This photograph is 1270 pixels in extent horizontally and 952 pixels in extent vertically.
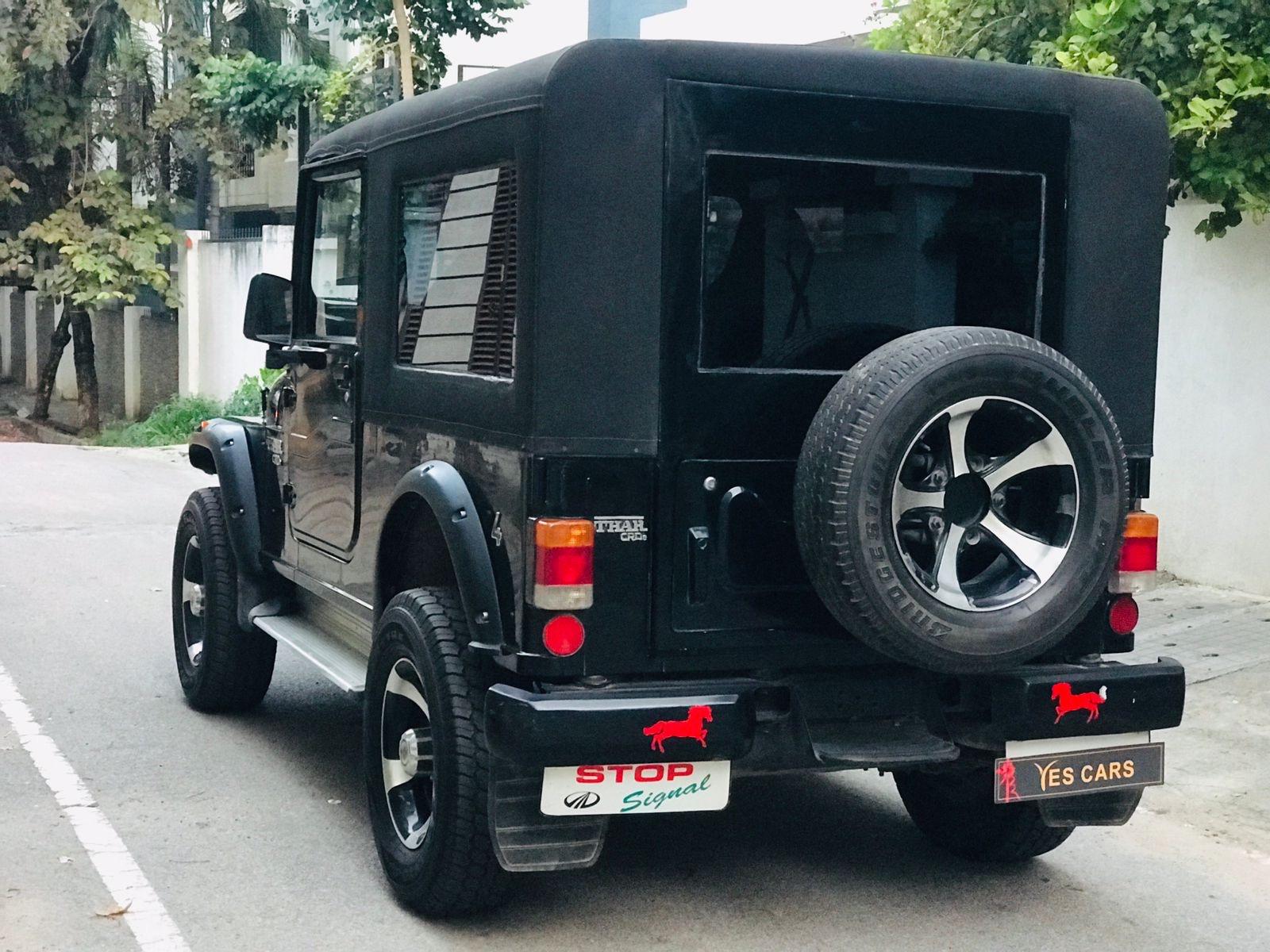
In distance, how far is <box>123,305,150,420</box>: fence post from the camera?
24.9 m

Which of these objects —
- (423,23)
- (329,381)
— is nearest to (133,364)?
(423,23)

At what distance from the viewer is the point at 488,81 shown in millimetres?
4617

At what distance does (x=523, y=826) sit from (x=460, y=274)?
63.0 inches

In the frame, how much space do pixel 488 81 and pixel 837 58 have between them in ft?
3.09

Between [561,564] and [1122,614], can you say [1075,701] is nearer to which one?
[1122,614]

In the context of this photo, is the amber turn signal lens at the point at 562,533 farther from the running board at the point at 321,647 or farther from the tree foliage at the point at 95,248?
the tree foliage at the point at 95,248

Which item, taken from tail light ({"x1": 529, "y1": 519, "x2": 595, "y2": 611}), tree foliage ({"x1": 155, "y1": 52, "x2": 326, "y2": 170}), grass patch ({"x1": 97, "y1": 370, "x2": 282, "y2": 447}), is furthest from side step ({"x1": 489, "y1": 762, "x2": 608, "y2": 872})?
tree foliage ({"x1": 155, "y1": 52, "x2": 326, "y2": 170})

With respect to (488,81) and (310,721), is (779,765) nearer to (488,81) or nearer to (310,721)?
(488,81)

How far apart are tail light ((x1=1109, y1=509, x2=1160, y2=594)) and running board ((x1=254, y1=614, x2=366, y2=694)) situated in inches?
88.3

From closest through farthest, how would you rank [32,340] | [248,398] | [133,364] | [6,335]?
[248,398] → [133,364] → [32,340] → [6,335]

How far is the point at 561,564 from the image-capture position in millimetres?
4238

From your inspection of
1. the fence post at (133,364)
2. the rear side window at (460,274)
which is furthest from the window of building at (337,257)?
the fence post at (133,364)

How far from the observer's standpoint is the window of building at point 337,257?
580 cm

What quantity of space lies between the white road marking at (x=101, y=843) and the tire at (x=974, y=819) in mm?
2269
